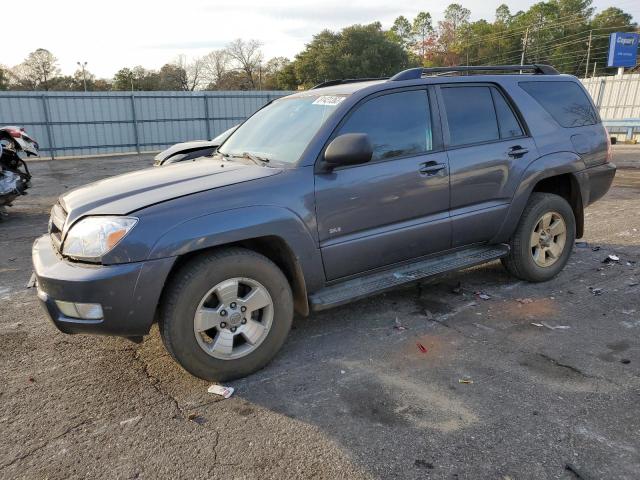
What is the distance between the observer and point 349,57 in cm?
5438

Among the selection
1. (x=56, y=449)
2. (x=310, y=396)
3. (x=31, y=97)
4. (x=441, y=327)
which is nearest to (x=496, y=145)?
(x=441, y=327)

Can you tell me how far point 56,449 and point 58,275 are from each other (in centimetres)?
92

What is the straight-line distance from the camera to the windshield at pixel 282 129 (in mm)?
3674

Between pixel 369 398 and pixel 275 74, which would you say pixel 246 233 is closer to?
pixel 369 398

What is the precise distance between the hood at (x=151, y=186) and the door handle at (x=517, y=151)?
2132 millimetres

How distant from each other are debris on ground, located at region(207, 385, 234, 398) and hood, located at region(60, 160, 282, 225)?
117 centimetres

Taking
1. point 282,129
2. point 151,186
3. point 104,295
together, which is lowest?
point 104,295

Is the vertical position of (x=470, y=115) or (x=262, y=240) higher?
(x=470, y=115)

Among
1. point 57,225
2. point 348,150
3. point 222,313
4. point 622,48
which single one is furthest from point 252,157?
point 622,48

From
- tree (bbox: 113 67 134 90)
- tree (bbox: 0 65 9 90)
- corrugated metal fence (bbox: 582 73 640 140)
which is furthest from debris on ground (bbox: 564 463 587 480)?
tree (bbox: 113 67 134 90)

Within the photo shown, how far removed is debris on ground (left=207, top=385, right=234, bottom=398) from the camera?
3.07 metres

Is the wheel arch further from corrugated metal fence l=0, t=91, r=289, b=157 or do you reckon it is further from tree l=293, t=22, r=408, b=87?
tree l=293, t=22, r=408, b=87

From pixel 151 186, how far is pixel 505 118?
9.87ft

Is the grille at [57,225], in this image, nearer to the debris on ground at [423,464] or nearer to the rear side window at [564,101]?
the debris on ground at [423,464]
